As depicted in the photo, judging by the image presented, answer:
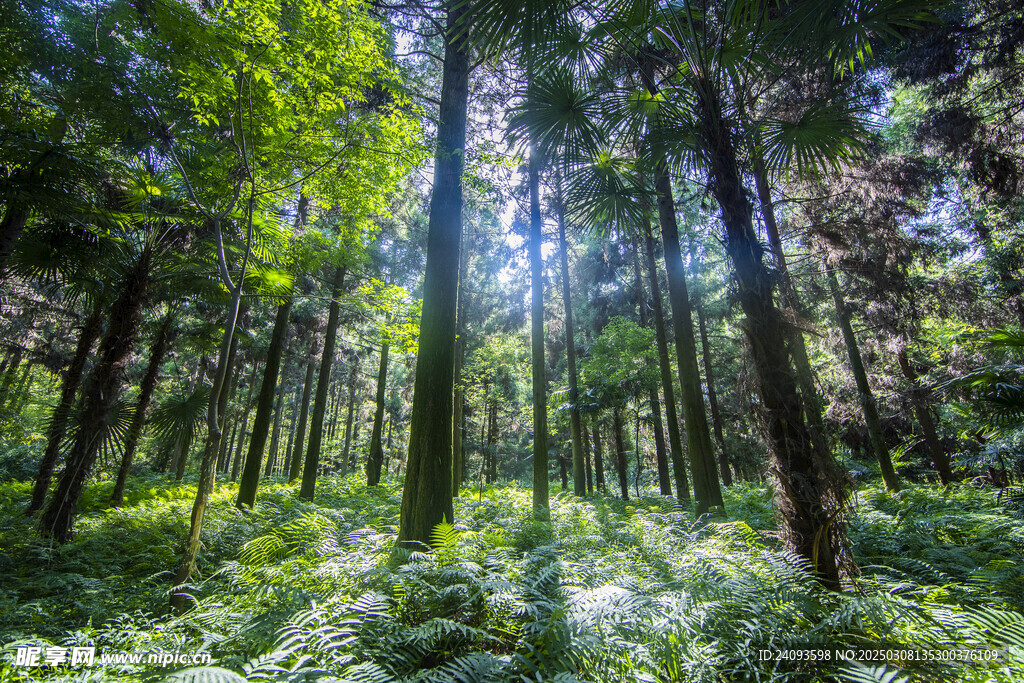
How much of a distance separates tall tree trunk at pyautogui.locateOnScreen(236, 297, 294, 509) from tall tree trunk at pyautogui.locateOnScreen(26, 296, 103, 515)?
253 cm

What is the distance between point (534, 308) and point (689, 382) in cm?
381

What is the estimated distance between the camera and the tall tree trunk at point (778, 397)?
8.98ft

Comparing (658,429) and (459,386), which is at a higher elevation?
(459,386)

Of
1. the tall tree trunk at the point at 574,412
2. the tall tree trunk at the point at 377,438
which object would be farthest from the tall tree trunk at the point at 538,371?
the tall tree trunk at the point at 377,438

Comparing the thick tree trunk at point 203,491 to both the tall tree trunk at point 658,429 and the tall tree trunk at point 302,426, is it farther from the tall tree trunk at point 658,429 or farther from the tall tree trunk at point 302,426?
the tall tree trunk at point 302,426

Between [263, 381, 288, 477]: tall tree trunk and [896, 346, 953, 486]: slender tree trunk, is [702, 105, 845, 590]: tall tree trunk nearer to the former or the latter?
[896, 346, 953, 486]: slender tree trunk

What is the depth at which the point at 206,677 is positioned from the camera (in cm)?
171

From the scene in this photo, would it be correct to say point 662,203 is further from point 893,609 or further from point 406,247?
point 406,247

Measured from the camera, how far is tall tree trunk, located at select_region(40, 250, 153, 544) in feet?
17.1

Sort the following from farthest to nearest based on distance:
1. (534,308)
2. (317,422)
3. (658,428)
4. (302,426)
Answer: (302,426)
(658,428)
(317,422)
(534,308)

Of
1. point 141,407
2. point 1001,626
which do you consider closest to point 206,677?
point 1001,626

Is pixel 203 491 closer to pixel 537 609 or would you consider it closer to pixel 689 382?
pixel 537 609

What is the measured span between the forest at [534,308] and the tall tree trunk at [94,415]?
5cm

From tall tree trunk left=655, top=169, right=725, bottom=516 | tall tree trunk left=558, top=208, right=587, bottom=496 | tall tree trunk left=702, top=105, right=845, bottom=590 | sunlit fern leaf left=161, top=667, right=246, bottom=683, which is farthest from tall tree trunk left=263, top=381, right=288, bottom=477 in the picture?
tall tree trunk left=702, top=105, right=845, bottom=590
